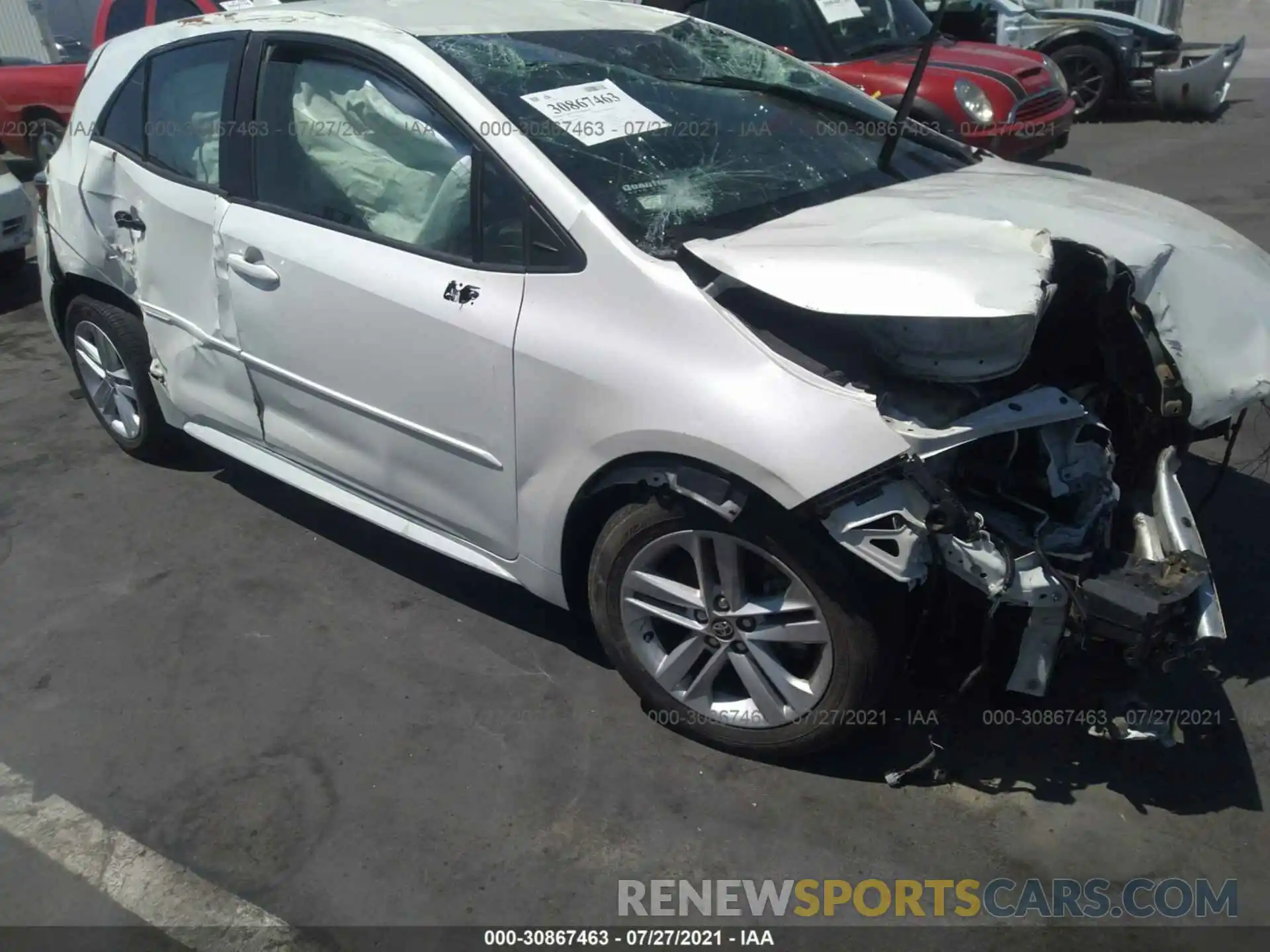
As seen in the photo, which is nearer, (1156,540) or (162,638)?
(1156,540)

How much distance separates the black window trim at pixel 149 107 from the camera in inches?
139

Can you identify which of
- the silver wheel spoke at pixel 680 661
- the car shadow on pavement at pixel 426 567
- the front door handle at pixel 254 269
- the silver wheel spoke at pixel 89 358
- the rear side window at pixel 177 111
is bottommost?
the car shadow on pavement at pixel 426 567

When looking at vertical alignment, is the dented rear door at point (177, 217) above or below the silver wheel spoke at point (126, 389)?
above

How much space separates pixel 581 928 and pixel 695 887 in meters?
0.28

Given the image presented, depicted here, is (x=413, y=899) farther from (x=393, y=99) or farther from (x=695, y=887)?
(x=393, y=99)

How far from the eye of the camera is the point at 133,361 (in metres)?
4.20

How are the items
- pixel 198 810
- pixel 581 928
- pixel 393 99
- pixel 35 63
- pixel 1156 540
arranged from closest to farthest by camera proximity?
pixel 581 928 < pixel 1156 540 < pixel 198 810 < pixel 393 99 < pixel 35 63

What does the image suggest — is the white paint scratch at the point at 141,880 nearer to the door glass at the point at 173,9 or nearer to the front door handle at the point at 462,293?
the front door handle at the point at 462,293

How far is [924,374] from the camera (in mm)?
2498

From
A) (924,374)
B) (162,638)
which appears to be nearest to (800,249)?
(924,374)

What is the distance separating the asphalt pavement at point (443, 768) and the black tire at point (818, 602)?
11 cm

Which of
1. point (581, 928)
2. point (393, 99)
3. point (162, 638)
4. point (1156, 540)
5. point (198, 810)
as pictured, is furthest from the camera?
point (162, 638)

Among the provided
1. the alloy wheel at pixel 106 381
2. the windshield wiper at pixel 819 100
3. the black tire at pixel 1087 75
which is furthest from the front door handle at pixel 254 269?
the black tire at pixel 1087 75

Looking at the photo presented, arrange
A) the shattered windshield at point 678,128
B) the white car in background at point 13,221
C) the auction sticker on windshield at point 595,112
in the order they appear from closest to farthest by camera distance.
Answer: the shattered windshield at point 678,128 < the auction sticker on windshield at point 595,112 < the white car in background at point 13,221
